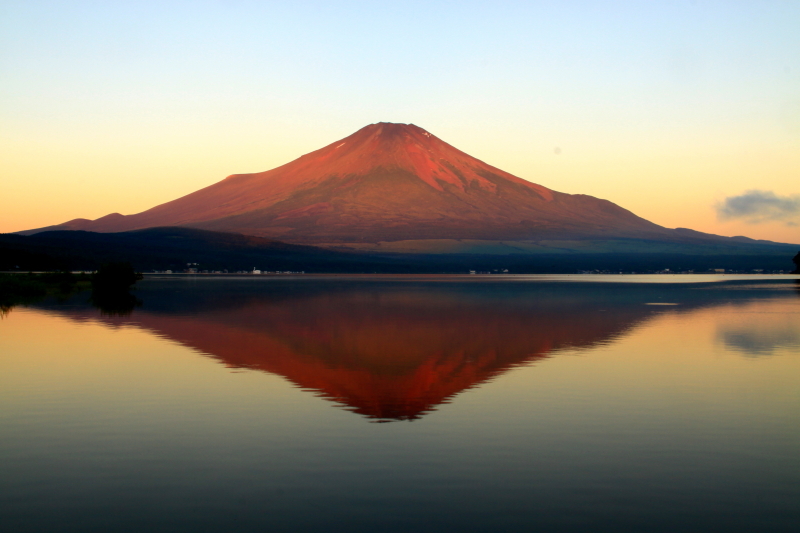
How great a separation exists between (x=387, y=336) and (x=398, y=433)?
18.0 metres

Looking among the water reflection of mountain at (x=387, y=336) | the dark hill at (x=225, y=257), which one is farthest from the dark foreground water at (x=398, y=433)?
the dark hill at (x=225, y=257)

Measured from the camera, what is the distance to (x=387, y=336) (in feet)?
108

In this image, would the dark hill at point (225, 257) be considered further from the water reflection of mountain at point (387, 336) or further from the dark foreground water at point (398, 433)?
the dark foreground water at point (398, 433)

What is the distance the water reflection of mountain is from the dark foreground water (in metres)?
0.17

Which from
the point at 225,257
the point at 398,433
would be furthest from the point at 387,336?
the point at 225,257

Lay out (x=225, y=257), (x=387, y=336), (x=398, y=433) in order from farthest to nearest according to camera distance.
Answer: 1. (x=225, y=257)
2. (x=387, y=336)
3. (x=398, y=433)

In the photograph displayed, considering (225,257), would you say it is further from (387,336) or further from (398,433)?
(398,433)

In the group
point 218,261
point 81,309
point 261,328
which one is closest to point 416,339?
point 261,328

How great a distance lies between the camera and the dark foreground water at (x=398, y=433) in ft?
34.1

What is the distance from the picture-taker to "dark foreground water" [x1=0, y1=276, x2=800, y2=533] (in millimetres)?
10406

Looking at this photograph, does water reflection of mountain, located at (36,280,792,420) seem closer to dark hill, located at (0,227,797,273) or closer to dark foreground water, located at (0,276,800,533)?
dark foreground water, located at (0,276,800,533)

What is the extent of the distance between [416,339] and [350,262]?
153 metres

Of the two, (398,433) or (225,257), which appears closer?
(398,433)

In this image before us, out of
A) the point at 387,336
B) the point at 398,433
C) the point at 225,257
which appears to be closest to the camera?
the point at 398,433
